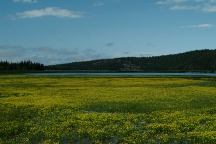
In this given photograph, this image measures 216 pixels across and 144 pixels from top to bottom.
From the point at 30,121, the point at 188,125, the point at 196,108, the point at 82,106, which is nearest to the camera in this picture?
the point at 188,125

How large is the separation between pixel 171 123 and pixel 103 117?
6485 millimetres

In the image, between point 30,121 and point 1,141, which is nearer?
point 1,141

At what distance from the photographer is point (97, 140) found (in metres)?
29.8

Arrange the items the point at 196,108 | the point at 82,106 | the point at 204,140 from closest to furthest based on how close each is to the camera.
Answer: the point at 204,140 → the point at 196,108 → the point at 82,106

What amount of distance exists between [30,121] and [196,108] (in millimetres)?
17477

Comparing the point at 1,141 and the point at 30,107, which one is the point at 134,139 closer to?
the point at 1,141

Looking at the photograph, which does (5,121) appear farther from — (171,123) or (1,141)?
(171,123)

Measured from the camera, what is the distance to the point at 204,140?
28609mm

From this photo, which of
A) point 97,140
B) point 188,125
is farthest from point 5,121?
point 188,125

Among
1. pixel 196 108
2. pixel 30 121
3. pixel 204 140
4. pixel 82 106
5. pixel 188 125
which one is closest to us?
pixel 204 140

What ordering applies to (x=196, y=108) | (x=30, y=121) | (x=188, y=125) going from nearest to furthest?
(x=188, y=125) < (x=30, y=121) < (x=196, y=108)

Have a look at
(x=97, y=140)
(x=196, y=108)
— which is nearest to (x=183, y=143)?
(x=97, y=140)

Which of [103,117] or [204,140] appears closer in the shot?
[204,140]

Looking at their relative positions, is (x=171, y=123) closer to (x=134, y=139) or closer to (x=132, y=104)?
(x=134, y=139)
